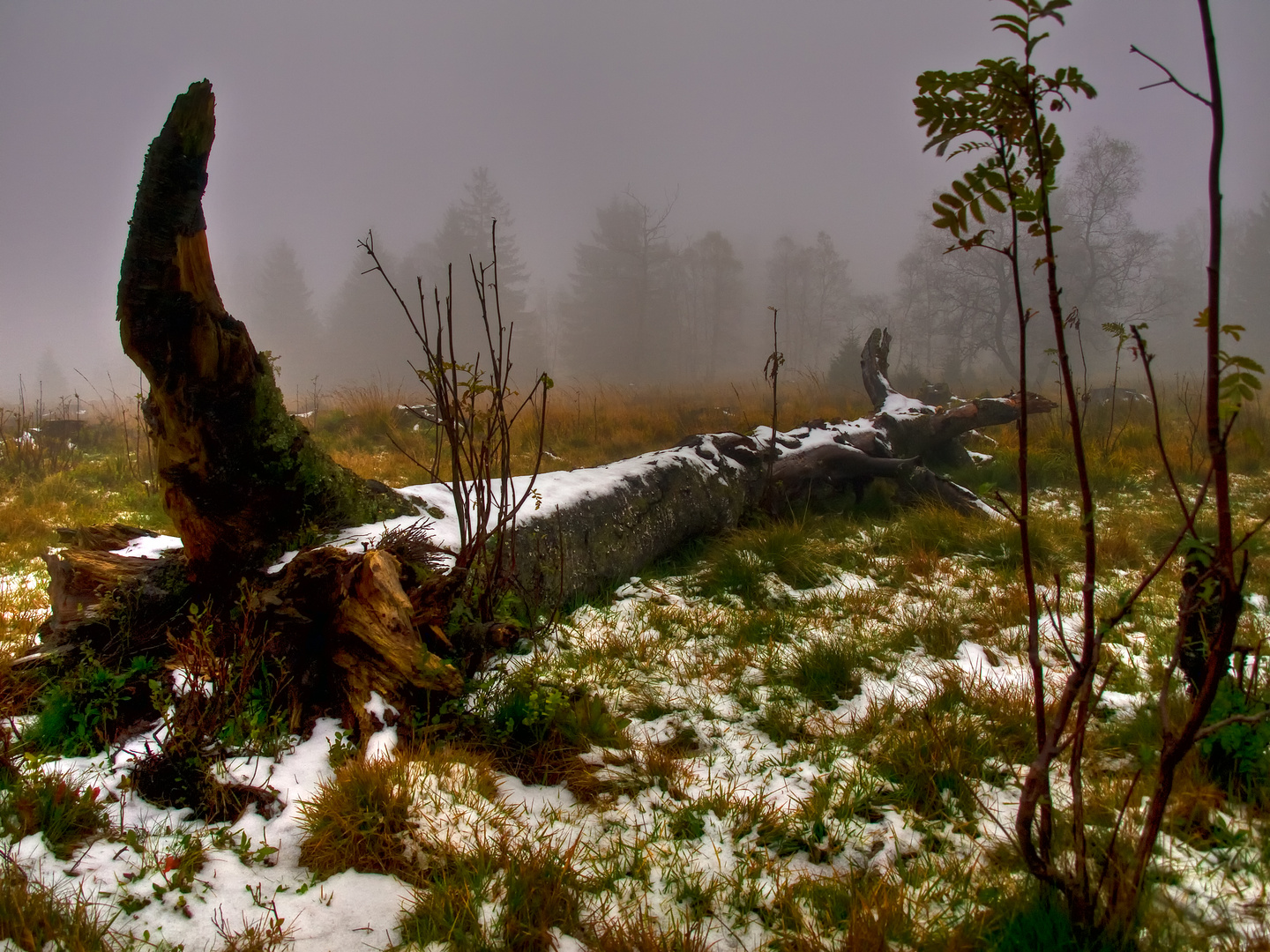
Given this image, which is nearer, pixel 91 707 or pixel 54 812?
pixel 54 812

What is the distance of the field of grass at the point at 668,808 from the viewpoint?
1316 millimetres

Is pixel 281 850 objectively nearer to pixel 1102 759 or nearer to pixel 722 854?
pixel 722 854

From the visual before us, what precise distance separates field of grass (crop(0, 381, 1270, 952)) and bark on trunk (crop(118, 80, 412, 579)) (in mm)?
640

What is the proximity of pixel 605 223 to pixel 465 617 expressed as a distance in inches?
1596

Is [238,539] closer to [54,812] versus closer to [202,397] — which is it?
[202,397]

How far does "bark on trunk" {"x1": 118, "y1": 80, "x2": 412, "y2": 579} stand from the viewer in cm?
209

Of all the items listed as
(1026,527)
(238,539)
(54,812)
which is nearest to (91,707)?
(54,812)

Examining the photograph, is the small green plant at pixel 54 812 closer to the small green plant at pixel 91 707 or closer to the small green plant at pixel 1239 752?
the small green plant at pixel 91 707

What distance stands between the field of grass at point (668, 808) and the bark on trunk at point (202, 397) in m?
0.64

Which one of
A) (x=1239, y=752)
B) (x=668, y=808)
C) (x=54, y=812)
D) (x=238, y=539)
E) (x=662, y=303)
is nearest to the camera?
(x=54, y=812)

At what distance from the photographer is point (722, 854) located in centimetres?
164

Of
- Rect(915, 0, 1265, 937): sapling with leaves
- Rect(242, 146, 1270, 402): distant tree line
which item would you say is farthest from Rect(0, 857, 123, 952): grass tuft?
Rect(242, 146, 1270, 402): distant tree line

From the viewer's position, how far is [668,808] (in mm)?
1808

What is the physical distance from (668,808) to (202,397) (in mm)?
2171
